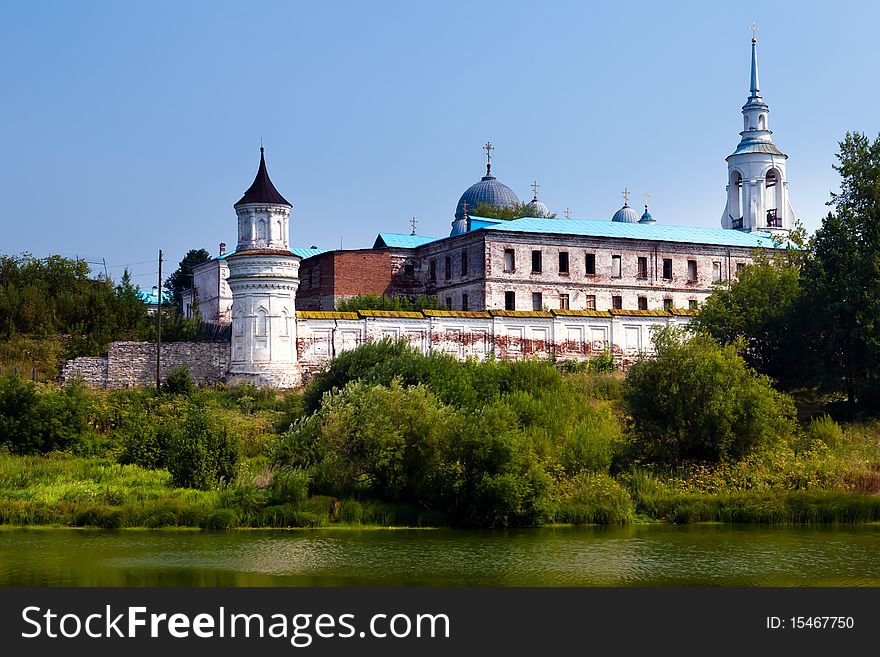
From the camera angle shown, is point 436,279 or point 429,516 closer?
point 429,516

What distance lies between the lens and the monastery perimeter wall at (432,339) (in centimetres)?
3688

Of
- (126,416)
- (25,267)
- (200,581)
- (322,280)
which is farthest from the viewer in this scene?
(322,280)

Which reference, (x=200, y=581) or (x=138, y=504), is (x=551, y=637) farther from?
(x=138, y=504)

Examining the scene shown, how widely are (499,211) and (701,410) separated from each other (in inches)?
1222

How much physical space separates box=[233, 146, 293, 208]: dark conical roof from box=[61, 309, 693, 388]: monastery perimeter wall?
11.7ft

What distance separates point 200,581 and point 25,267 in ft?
93.7

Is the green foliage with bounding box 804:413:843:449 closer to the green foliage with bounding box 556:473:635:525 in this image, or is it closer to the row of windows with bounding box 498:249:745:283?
the green foliage with bounding box 556:473:635:525

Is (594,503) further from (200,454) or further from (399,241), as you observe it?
(399,241)

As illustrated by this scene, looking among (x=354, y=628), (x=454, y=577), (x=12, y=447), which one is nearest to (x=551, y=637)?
(x=354, y=628)

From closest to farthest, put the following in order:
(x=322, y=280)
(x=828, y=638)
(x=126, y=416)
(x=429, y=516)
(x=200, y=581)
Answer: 1. (x=828, y=638)
2. (x=200, y=581)
3. (x=429, y=516)
4. (x=126, y=416)
5. (x=322, y=280)

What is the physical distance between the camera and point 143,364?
3697 cm

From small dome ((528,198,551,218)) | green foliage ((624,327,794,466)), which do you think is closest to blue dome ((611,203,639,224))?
small dome ((528,198,551,218))

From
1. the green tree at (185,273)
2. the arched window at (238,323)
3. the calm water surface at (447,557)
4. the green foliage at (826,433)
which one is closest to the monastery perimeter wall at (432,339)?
the arched window at (238,323)

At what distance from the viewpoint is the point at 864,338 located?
113 ft
